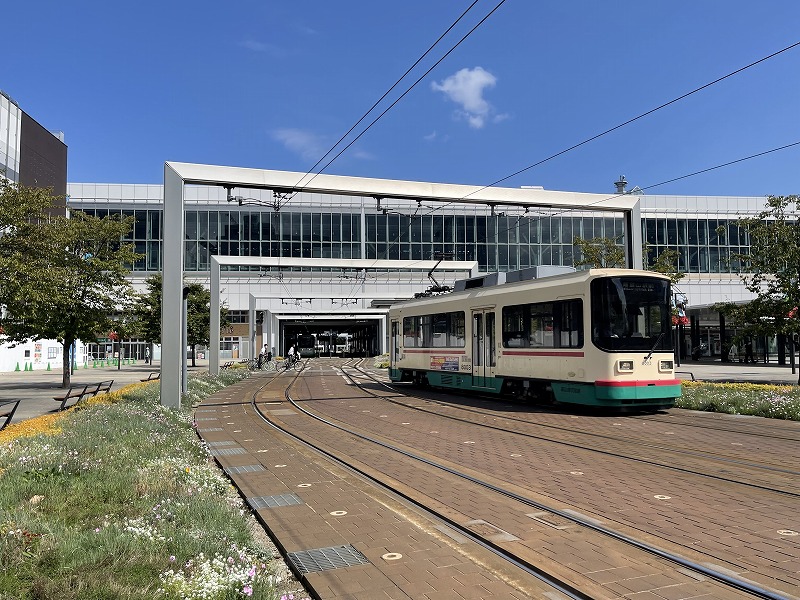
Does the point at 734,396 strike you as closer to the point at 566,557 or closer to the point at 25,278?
the point at 566,557

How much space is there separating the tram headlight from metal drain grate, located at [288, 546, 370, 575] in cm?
1053

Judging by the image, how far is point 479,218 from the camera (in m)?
69.6

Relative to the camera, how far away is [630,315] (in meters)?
15.0

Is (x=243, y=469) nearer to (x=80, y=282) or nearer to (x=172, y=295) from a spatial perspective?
(x=172, y=295)

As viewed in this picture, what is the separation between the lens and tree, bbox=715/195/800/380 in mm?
20453

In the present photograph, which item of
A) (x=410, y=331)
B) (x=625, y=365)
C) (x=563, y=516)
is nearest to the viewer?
(x=563, y=516)

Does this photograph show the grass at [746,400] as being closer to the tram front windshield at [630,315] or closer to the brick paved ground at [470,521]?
the tram front windshield at [630,315]

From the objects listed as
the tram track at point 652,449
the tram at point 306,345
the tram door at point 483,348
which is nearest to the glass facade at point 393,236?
the tram at point 306,345

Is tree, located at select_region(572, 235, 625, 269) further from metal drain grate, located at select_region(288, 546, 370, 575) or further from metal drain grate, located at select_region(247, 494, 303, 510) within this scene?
metal drain grate, located at select_region(288, 546, 370, 575)

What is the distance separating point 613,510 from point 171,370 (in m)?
13.4

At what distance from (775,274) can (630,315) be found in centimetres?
934

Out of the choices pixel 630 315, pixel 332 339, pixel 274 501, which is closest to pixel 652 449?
pixel 630 315

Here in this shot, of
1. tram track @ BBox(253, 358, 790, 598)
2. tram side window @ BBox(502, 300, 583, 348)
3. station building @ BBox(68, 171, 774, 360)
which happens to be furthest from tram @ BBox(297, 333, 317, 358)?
tram track @ BBox(253, 358, 790, 598)

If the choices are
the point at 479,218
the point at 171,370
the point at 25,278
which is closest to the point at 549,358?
the point at 171,370
